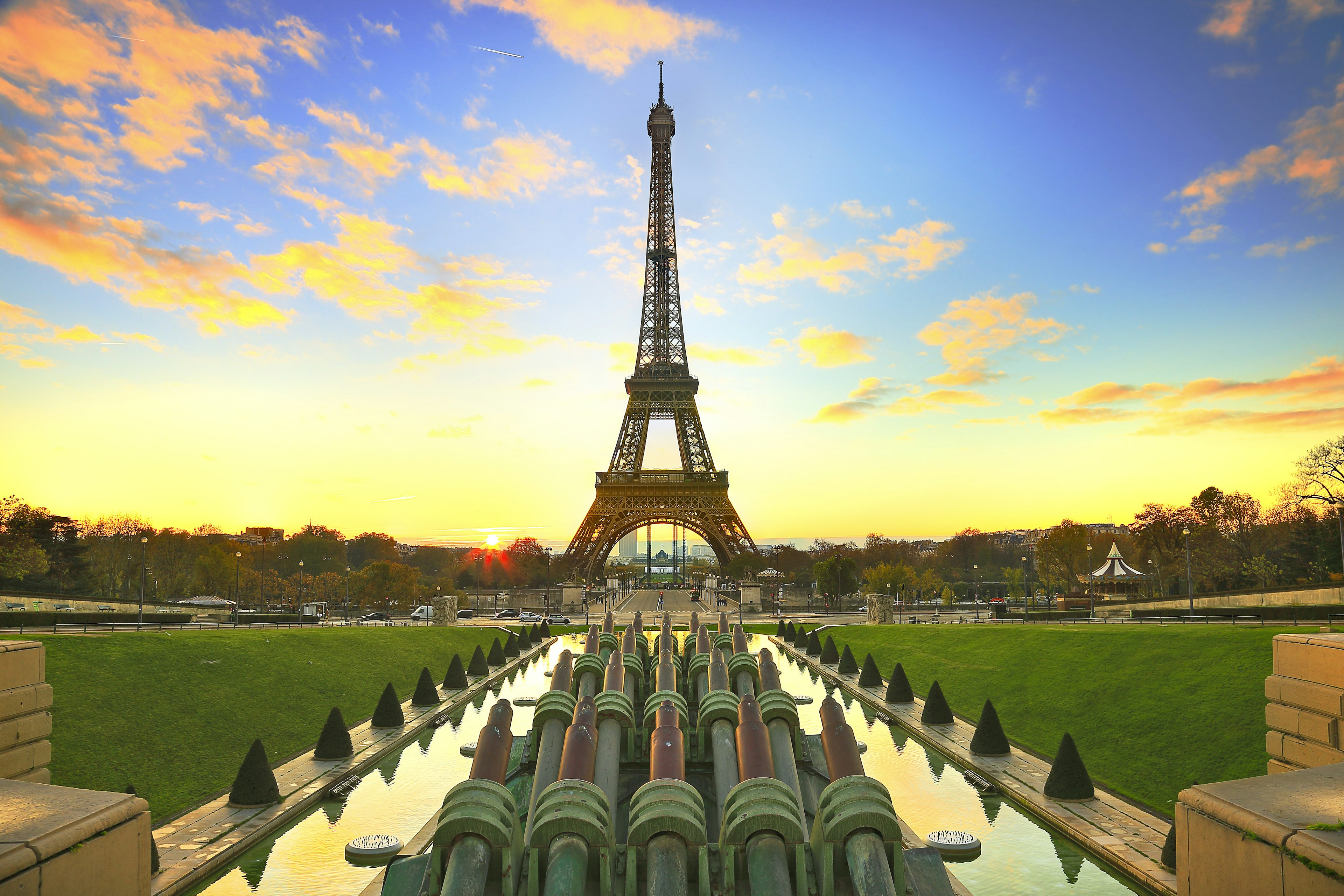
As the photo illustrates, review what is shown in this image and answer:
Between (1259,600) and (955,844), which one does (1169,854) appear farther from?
(1259,600)

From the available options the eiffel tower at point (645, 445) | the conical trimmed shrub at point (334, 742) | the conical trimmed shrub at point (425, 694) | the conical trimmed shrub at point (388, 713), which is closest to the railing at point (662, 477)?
the eiffel tower at point (645, 445)

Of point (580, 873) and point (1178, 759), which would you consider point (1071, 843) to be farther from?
point (580, 873)

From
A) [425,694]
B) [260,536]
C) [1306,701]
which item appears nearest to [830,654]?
[425,694]

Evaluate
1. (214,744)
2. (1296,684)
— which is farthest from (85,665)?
(1296,684)

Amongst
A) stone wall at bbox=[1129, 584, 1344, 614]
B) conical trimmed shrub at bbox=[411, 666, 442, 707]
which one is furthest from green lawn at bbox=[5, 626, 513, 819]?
stone wall at bbox=[1129, 584, 1344, 614]

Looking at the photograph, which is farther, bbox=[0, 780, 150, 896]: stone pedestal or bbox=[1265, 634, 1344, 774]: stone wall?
bbox=[1265, 634, 1344, 774]: stone wall

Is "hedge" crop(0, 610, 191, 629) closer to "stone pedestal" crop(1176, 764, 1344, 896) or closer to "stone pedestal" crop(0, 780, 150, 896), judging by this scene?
"stone pedestal" crop(0, 780, 150, 896)
